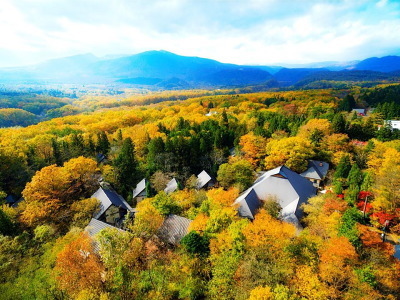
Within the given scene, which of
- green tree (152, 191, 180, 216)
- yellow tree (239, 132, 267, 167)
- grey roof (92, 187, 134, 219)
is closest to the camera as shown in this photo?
green tree (152, 191, 180, 216)

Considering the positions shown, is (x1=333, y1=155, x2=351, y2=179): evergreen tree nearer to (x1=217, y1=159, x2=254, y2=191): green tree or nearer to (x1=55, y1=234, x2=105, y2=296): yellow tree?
(x1=217, y1=159, x2=254, y2=191): green tree

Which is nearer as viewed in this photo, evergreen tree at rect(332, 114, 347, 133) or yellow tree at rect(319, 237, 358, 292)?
yellow tree at rect(319, 237, 358, 292)

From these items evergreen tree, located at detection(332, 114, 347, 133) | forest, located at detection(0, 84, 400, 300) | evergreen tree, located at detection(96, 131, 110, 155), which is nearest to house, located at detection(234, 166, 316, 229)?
forest, located at detection(0, 84, 400, 300)

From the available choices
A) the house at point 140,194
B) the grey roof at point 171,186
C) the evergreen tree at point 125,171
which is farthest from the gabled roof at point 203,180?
the evergreen tree at point 125,171

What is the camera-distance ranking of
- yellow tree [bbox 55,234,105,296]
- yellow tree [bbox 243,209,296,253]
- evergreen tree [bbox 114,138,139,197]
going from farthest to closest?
evergreen tree [bbox 114,138,139,197]
yellow tree [bbox 243,209,296,253]
yellow tree [bbox 55,234,105,296]

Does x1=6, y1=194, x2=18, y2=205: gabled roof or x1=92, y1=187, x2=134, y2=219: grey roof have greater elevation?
x1=92, y1=187, x2=134, y2=219: grey roof

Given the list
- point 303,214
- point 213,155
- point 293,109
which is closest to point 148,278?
point 303,214
